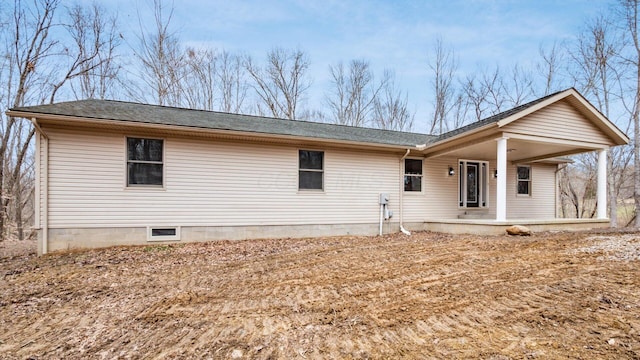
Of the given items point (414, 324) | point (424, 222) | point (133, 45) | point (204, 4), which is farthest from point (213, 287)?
point (133, 45)

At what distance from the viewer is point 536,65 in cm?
1797

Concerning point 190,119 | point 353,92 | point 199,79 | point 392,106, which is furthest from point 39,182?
point 392,106

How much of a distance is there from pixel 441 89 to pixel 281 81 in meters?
10.8

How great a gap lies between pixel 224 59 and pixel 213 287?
16.7 meters

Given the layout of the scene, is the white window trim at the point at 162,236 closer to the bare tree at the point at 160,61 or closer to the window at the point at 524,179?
the bare tree at the point at 160,61

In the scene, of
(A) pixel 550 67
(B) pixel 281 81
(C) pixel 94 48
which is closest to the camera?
(C) pixel 94 48

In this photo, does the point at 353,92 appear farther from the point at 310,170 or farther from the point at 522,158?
the point at 310,170

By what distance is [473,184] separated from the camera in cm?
1107

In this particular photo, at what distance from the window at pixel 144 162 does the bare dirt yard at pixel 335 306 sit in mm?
2080

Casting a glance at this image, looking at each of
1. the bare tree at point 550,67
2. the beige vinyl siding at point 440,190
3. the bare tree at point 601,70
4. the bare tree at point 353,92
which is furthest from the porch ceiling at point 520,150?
the bare tree at point 353,92

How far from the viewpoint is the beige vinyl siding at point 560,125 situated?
316 inches

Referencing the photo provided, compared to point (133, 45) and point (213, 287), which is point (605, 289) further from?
point (133, 45)

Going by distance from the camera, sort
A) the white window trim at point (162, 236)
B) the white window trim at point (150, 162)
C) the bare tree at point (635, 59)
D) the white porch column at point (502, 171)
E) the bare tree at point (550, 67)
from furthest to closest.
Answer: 1. the bare tree at point (550, 67)
2. the bare tree at point (635, 59)
3. the white porch column at point (502, 171)
4. the white window trim at point (162, 236)
5. the white window trim at point (150, 162)

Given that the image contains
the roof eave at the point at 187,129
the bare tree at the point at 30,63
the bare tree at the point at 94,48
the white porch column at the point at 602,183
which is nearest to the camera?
the roof eave at the point at 187,129
